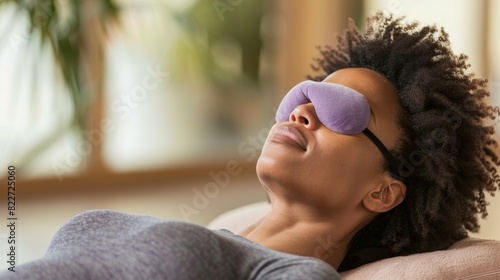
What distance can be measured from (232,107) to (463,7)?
74.5 inches

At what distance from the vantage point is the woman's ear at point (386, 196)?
171 cm

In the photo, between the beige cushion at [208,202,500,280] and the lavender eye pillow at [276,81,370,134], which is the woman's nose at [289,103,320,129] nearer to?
the lavender eye pillow at [276,81,370,134]

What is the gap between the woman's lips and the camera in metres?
1.67

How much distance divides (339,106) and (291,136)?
0.12 metres

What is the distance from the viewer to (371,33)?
1.95m

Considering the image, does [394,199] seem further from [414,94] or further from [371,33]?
[371,33]

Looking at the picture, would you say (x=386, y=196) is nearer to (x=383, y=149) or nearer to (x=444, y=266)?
(x=383, y=149)

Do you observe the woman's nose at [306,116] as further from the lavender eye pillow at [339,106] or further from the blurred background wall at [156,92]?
the blurred background wall at [156,92]

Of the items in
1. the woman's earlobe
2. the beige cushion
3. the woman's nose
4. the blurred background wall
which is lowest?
the blurred background wall

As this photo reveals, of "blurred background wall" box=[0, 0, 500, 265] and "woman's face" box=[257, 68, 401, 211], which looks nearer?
"woman's face" box=[257, 68, 401, 211]

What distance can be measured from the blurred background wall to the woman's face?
1.89 m

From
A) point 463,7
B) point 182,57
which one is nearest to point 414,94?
point 182,57

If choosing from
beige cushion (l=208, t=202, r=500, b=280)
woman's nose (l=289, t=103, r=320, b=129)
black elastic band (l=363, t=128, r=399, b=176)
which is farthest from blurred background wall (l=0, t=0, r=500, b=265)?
beige cushion (l=208, t=202, r=500, b=280)

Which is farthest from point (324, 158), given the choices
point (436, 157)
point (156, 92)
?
point (156, 92)
